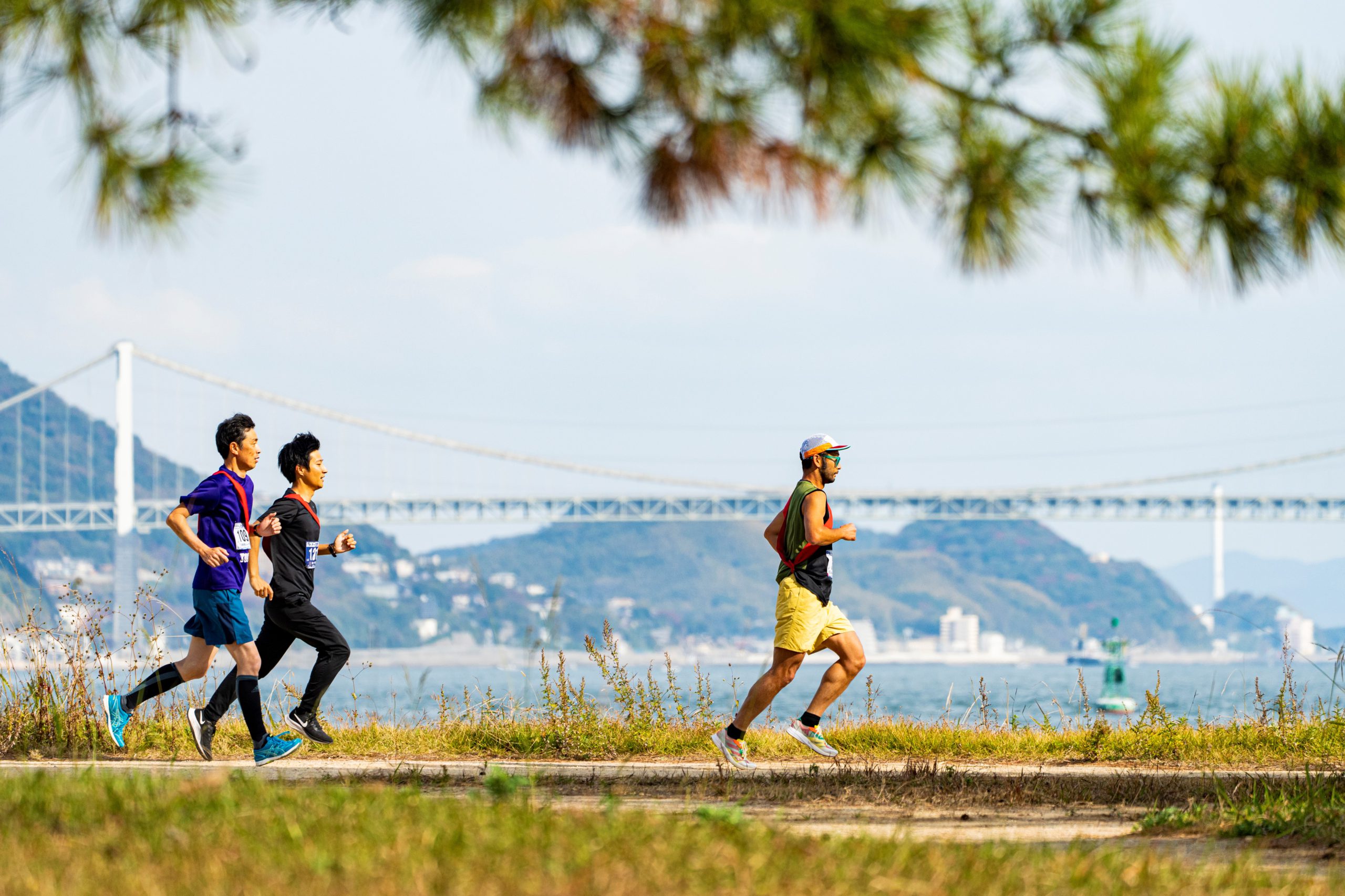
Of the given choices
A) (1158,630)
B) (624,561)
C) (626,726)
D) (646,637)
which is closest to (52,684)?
(626,726)

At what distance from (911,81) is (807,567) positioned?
2.31 metres

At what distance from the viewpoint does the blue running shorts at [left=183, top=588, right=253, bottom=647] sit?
5543 mm

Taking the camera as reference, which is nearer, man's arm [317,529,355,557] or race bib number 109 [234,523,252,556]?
race bib number 109 [234,523,252,556]

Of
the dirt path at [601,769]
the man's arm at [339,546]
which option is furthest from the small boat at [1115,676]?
the man's arm at [339,546]

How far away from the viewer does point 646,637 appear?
8956 cm

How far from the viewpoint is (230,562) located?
18.4ft

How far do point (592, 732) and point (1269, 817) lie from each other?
2.97 meters

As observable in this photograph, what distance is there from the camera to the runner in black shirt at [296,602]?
569 centimetres

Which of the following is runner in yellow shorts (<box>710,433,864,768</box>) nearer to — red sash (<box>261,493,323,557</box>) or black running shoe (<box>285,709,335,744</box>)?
black running shoe (<box>285,709,335,744</box>)

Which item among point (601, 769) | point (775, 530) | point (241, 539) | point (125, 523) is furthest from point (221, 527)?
point (125, 523)

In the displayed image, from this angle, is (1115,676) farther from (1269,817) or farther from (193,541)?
(193,541)

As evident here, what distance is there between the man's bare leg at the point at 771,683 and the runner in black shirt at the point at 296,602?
1.57 m

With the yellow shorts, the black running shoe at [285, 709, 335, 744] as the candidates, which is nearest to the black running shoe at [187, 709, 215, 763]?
the black running shoe at [285, 709, 335, 744]

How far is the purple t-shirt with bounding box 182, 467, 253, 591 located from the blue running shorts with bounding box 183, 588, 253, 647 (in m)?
0.03
